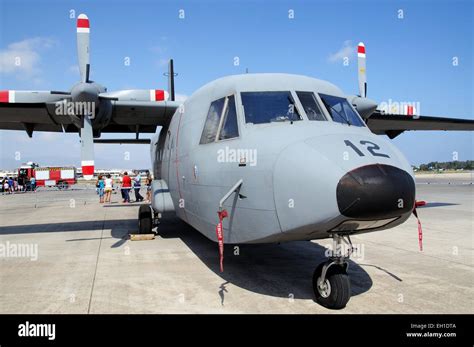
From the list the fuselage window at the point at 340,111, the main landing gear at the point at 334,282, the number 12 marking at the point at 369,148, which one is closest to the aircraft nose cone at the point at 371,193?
the number 12 marking at the point at 369,148

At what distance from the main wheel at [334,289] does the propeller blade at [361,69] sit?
9455 mm

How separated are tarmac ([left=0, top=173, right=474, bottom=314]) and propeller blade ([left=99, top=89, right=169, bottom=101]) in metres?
3.90

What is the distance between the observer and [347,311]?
4.64 m

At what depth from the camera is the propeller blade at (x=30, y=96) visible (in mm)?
9680

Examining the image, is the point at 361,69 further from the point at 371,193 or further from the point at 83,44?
the point at 371,193

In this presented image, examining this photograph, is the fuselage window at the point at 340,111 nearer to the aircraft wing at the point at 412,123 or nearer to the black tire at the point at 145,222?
the black tire at the point at 145,222

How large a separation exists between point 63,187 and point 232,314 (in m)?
49.4

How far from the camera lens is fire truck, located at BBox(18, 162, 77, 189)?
48250mm

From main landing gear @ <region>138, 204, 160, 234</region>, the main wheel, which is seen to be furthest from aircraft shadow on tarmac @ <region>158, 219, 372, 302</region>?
main landing gear @ <region>138, 204, 160, 234</region>

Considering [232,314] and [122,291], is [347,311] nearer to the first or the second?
[232,314]

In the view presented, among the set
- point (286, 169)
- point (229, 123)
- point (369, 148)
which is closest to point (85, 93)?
point (229, 123)

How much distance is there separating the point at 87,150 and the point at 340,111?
23.2 ft

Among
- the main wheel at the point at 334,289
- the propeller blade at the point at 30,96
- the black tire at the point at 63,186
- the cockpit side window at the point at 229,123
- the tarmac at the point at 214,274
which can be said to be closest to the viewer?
the main wheel at the point at 334,289

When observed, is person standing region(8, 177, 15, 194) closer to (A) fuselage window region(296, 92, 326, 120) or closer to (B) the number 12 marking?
(A) fuselage window region(296, 92, 326, 120)
